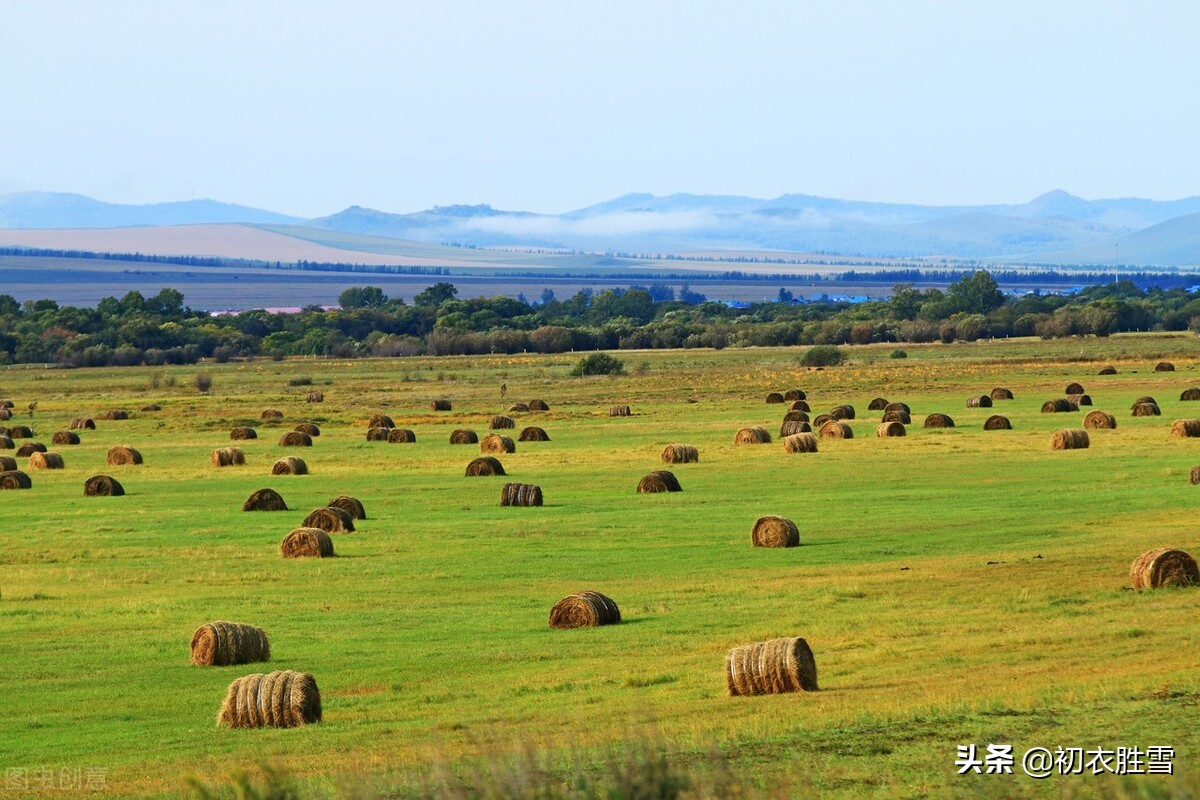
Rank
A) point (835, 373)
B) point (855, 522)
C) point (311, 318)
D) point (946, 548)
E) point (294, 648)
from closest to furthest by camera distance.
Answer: point (294, 648) < point (946, 548) < point (855, 522) < point (835, 373) < point (311, 318)

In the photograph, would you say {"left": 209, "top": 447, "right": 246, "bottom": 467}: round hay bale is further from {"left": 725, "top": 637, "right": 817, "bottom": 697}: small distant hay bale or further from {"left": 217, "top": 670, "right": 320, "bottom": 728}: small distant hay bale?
{"left": 725, "top": 637, "right": 817, "bottom": 697}: small distant hay bale

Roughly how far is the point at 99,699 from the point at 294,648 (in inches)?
134

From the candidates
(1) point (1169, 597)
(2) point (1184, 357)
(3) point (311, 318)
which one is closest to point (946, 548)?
(1) point (1169, 597)

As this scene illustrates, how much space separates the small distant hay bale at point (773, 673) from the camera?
17625mm

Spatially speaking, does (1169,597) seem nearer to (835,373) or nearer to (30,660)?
(30,660)

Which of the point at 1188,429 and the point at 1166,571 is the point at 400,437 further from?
the point at 1166,571

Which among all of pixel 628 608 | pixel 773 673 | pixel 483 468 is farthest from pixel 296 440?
pixel 773 673

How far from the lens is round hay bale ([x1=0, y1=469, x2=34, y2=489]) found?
46650 millimetres

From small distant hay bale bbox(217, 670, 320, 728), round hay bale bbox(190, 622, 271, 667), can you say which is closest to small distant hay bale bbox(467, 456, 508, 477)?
round hay bale bbox(190, 622, 271, 667)

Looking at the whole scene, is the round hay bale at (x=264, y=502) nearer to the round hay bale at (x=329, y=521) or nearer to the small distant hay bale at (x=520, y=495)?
the small distant hay bale at (x=520, y=495)

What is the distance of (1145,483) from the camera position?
38.9 metres

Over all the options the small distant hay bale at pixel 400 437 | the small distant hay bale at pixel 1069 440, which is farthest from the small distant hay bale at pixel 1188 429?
the small distant hay bale at pixel 400 437

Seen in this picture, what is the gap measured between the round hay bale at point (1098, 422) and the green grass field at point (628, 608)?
1462 mm

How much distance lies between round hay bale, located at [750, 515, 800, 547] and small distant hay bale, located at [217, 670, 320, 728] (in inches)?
579
